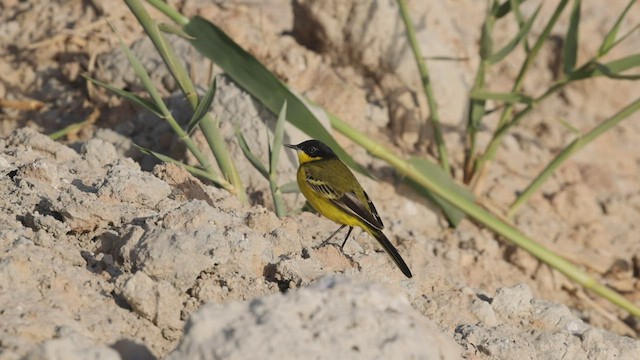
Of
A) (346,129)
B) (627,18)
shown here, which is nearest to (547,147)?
(627,18)

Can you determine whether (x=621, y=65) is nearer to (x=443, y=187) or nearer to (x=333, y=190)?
(x=443, y=187)

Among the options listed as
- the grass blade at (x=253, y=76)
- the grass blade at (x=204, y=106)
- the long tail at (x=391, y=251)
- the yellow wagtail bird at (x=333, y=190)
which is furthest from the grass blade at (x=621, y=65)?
the grass blade at (x=204, y=106)

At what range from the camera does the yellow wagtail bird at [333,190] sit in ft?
15.8

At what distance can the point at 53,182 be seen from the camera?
4129 mm

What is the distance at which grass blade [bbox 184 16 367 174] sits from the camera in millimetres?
5512

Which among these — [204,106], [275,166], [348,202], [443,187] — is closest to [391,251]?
[348,202]

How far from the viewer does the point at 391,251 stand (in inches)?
178

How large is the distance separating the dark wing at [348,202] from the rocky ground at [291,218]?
15 centimetres

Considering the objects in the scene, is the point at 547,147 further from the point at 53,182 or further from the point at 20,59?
the point at 53,182

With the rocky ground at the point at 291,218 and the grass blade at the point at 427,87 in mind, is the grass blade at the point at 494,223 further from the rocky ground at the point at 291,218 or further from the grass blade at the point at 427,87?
the grass blade at the point at 427,87

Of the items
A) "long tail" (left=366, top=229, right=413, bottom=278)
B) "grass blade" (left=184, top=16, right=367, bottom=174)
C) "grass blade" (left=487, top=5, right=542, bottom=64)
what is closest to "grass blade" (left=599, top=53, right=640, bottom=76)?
"grass blade" (left=487, top=5, right=542, bottom=64)

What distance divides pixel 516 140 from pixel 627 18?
67.7 inches

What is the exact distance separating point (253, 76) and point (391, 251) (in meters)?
1.55

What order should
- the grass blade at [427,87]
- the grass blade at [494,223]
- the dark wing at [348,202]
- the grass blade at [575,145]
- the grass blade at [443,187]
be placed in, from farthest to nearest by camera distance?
the grass blade at [443,187], the grass blade at [427,87], the grass blade at [575,145], the grass blade at [494,223], the dark wing at [348,202]
